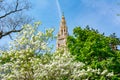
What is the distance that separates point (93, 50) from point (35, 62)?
10518 mm

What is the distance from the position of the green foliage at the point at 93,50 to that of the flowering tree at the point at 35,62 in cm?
813

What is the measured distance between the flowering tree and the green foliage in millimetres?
8128

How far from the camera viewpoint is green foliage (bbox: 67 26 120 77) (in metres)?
25.7

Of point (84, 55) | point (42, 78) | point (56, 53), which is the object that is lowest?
point (42, 78)

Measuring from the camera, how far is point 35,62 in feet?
53.6

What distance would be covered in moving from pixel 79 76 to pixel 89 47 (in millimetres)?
9348

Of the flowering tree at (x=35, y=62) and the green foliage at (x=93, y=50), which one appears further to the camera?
the green foliage at (x=93, y=50)

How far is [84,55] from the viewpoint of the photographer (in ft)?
85.5

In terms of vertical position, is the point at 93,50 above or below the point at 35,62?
above

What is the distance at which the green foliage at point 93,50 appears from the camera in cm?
2573

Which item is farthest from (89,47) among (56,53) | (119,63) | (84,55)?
(56,53)

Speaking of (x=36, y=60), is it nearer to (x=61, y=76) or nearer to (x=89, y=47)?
(x=61, y=76)

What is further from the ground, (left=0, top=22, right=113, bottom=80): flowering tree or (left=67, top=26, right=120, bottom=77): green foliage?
(left=67, top=26, right=120, bottom=77): green foliage

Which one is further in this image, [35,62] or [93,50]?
[93,50]
